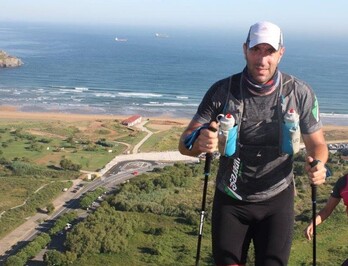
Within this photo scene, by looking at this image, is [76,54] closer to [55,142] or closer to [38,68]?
[38,68]

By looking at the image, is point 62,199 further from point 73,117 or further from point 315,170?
point 315,170

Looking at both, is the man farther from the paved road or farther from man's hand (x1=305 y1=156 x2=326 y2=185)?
the paved road

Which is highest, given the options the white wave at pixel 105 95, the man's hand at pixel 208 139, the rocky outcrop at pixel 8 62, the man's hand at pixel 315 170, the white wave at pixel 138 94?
the man's hand at pixel 208 139

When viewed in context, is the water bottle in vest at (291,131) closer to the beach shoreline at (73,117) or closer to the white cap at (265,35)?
the white cap at (265,35)

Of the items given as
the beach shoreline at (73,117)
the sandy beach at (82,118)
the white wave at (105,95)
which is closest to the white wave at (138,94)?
the white wave at (105,95)

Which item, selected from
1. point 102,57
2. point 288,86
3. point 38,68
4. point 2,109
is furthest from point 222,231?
point 102,57

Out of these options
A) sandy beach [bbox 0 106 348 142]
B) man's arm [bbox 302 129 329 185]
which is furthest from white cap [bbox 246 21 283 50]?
sandy beach [bbox 0 106 348 142]

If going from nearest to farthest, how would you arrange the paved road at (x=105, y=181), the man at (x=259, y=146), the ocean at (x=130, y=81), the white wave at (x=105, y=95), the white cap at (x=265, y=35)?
the white cap at (x=265, y=35) < the man at (x=259, y=146) < the paved road at (x=105, y=181) < the ocean at (x=130, y=81) < the white wave at (x=105, y=95)

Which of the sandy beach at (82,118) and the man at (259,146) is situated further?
the sandy beach at (82,118)
